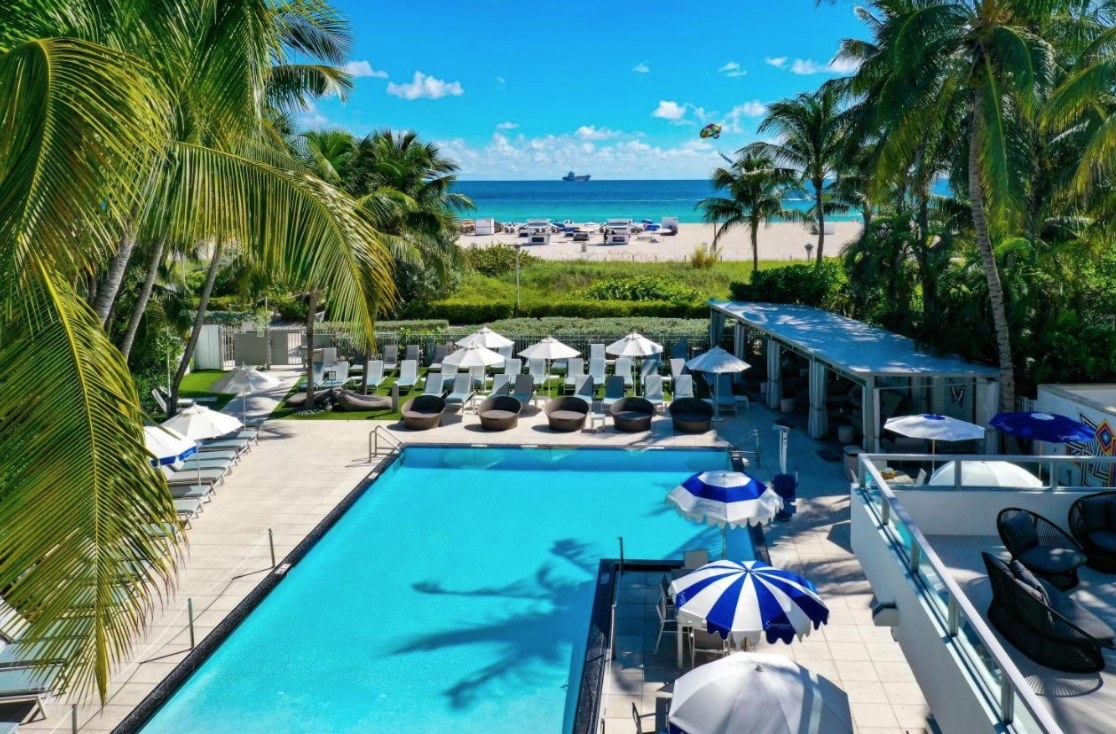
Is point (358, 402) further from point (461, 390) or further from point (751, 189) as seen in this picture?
point (751, 189)

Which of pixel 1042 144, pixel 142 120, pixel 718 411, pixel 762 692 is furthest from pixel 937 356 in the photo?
pixel 142 120

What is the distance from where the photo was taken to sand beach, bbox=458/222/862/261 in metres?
66.9

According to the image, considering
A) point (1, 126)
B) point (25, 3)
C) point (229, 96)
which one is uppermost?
point (25, 3)

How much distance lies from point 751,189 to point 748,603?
24.9 m

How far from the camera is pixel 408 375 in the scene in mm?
23406

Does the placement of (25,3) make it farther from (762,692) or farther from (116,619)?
(762,692)

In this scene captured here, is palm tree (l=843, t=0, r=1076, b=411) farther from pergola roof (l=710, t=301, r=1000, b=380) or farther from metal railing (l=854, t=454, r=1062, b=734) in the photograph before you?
metal railing (l=854, t=454, r=1062, b=734)

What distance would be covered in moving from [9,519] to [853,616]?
29.7 ft

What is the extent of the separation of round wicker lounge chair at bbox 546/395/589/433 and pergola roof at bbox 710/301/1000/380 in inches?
187

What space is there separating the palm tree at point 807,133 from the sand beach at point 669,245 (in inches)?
1226

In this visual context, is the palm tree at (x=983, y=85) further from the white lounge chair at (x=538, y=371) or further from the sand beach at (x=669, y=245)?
the sand beach at (x=669, y=245)

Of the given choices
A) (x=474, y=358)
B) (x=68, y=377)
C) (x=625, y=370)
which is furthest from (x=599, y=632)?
(x=625, y=370)

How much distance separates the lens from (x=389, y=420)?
20375mm

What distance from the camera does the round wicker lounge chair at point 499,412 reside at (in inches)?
763
